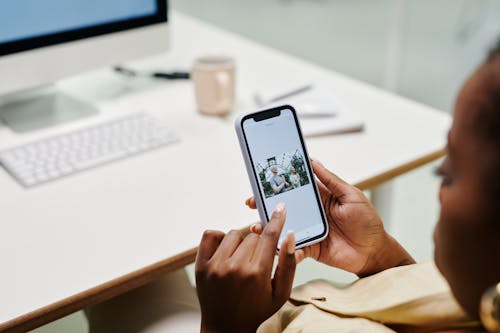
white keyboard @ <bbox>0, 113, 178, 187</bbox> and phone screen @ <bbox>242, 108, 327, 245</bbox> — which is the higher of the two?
phone screen @ <bbox>242, 108, 327, 245</bbox>

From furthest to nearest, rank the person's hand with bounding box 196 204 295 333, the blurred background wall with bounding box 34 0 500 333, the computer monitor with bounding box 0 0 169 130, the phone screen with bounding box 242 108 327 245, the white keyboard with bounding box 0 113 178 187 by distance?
the blurred background wall with bounding box 34 0 500 333 → the computer monitor with bounding box 0 0 169 130 → the white keyboard with bounding box 0 113 178 187 → the phone screen with bounding box 242 108 327 245 → the person's hand with bounding box 196 204 295 333

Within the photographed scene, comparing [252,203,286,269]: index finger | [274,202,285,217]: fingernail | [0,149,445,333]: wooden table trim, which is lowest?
[0,149,445,333]: wooden table trim

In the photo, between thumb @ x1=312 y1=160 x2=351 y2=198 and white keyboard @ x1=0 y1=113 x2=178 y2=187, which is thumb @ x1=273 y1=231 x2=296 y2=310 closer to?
thumb @ x1=312 y1=160 x2=351 y2=198

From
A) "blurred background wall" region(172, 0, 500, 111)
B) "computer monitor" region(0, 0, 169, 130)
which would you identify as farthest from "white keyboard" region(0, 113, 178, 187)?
"blurred background wall" region(172, 0, 500, 111)

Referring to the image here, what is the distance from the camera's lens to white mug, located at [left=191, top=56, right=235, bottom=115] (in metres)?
1.14

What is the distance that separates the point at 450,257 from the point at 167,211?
45 cm

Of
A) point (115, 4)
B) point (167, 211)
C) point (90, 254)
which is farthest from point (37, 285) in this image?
point (115, 4)

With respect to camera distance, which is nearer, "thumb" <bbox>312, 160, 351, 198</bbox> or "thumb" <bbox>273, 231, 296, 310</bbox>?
"thumb" <bbox>273, 231, 296, 310</bbox>

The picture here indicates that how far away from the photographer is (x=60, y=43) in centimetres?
111

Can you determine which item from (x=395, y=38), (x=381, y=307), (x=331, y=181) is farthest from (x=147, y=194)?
(x=395, y=38)

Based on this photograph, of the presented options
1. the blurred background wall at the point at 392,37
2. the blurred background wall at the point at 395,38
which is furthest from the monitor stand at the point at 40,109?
the blurred background wall at the point at 392,37

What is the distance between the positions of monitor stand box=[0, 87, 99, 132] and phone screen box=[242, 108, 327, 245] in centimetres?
52

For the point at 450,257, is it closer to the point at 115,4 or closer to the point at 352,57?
the point at 115,4

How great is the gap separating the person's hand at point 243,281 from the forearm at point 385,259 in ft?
0.51
